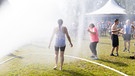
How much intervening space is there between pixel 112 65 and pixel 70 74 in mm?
2782

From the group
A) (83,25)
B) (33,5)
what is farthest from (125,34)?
(83,25)

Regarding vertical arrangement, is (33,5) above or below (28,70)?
above

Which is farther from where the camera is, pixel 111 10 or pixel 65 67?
pixel 111 10

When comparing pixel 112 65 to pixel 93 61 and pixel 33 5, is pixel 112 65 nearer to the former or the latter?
pixel 93 61

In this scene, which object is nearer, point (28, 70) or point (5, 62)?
point (28, 70)

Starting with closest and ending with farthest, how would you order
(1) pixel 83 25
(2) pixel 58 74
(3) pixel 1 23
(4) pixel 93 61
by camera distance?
(2) pixel 58 74, (4) pixel 93 61, (3) pixel 1 23, (1) pixel 83 25

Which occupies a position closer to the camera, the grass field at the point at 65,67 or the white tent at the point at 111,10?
the grass field at the point at 65,67

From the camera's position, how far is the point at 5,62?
14.5 meters

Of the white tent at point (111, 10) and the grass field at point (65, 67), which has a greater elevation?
the white tent at point (111, 10)

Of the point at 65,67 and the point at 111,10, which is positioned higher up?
the point at 111,10

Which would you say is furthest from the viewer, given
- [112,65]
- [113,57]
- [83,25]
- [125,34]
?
[83,25]

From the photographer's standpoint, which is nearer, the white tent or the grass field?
the grass field

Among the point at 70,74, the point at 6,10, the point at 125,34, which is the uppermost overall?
the point at 6,10

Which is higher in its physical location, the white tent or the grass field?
the white tent
